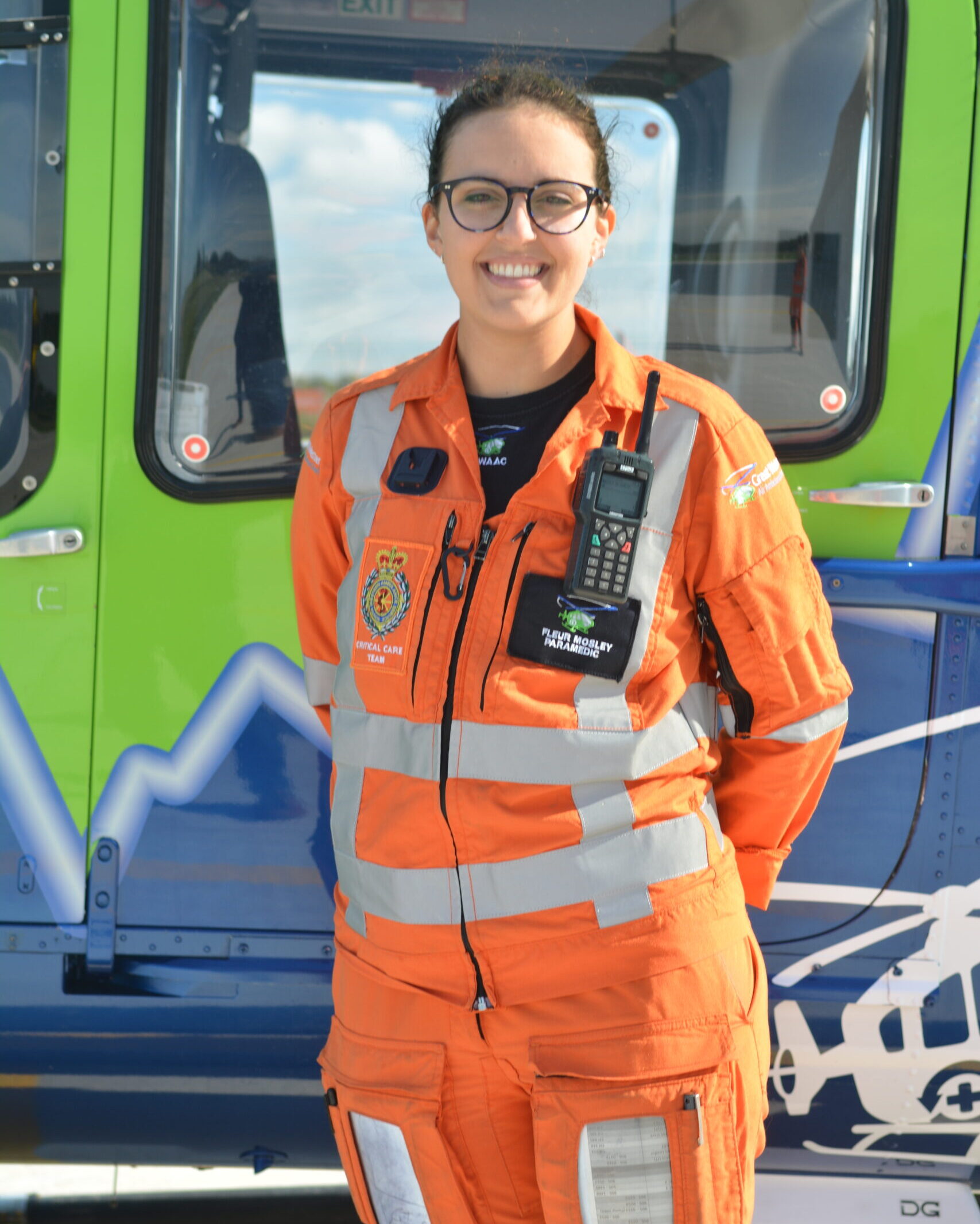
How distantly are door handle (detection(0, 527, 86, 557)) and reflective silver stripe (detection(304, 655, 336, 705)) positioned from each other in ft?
1.60

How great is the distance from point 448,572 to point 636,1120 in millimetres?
701

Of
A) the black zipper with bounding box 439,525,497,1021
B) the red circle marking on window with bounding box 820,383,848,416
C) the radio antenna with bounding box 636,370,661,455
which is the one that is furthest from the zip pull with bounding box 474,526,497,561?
the red circle marking on window with bounding box 820,383,848,416

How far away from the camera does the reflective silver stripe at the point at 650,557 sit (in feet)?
4.71

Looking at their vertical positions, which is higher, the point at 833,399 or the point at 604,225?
the point at 604,225

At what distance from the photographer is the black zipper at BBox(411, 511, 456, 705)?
1.45 meters

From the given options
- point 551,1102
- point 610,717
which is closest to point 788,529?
point 610,717

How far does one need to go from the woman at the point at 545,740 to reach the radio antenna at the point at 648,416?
3cm

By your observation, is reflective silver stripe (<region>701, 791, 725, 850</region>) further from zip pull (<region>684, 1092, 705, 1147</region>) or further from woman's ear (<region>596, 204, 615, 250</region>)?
woman's ear (<region>596, 204, 615, 250</region>)

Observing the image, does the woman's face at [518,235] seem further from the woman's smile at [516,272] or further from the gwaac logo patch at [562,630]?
the gwaac logo patch at [562,630]

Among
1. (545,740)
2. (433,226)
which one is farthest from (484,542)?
(433,226)

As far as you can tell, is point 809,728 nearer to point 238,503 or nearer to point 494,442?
point 494,442

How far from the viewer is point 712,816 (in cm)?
156

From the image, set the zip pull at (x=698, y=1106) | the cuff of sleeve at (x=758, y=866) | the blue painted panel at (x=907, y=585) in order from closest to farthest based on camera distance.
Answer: the zip pull at (x=698, y=1106) < the cuff of sleeve at (x=758, y=866) < the blue painted panel at (x=907, y=585)

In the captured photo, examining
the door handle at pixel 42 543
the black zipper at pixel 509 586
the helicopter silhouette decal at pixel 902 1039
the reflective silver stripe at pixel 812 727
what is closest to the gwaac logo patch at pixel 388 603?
the black zipper at pixel 509 586
